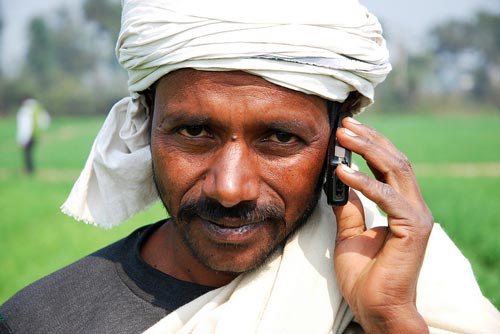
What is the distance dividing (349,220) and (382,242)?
140 millimetres

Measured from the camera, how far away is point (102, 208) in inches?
97.2

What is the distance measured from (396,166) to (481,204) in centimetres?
1028

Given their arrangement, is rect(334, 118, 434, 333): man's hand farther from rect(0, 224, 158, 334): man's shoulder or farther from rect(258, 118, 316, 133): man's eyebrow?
rect(0, 224, 158, 334): man's shoulder

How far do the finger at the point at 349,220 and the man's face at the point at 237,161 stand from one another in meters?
0.11

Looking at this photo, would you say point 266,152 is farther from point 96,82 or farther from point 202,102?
point 96,82

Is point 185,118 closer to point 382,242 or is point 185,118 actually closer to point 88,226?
point 382,242

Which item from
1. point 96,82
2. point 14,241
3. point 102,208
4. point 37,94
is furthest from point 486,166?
point 96,82

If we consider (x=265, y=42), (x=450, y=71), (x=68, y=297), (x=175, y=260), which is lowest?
(x=450, y=71)

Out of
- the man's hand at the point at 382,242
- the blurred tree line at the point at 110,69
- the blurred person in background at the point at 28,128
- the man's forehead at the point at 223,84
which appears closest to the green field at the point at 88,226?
the blurred person in background at the point at 28,128

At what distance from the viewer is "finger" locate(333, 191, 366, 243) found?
2045 millimetres

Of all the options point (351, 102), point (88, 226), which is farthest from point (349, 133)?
point (88, 226)

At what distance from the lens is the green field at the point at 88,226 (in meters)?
7.76

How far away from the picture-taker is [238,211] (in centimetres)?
197

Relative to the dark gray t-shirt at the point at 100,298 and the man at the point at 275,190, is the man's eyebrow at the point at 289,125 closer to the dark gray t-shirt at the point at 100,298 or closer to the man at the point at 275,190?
the man at the point at 275,190
